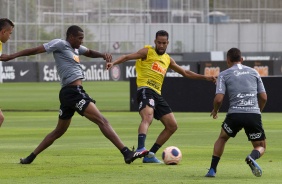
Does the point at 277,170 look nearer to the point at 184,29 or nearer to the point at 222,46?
the point at 184,29

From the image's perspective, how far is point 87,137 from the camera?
2209 centimetres

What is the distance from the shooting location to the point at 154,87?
54.3 feet

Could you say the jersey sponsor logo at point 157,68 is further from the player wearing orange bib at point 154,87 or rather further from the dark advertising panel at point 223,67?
the dark advertising panel at point 223,67

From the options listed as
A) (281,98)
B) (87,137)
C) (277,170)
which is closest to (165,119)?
(277,170)

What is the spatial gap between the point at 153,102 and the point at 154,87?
0.34 m

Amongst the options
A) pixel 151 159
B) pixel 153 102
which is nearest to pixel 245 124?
pixel 151 159

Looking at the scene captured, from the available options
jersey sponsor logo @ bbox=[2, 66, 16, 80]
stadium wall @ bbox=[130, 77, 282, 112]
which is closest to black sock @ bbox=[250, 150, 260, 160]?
stadium wall @ bbox=[130, 77, 282, 112]

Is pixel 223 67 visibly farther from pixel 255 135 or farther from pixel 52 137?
pixel 255 135

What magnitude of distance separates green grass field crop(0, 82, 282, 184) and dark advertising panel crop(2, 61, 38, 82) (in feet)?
89.9

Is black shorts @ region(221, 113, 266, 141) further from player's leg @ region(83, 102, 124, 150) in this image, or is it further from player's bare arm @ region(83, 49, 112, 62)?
player's bare arm @ region(83, 49, 112, 62)

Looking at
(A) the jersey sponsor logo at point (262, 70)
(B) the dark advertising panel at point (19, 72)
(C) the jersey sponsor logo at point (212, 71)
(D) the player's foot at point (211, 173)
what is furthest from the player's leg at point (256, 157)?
(B) the dark advertising panel at point (19, 72)

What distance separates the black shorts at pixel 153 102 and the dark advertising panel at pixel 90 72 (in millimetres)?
45834

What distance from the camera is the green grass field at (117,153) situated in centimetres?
1355

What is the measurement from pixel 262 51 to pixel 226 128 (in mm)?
67320
